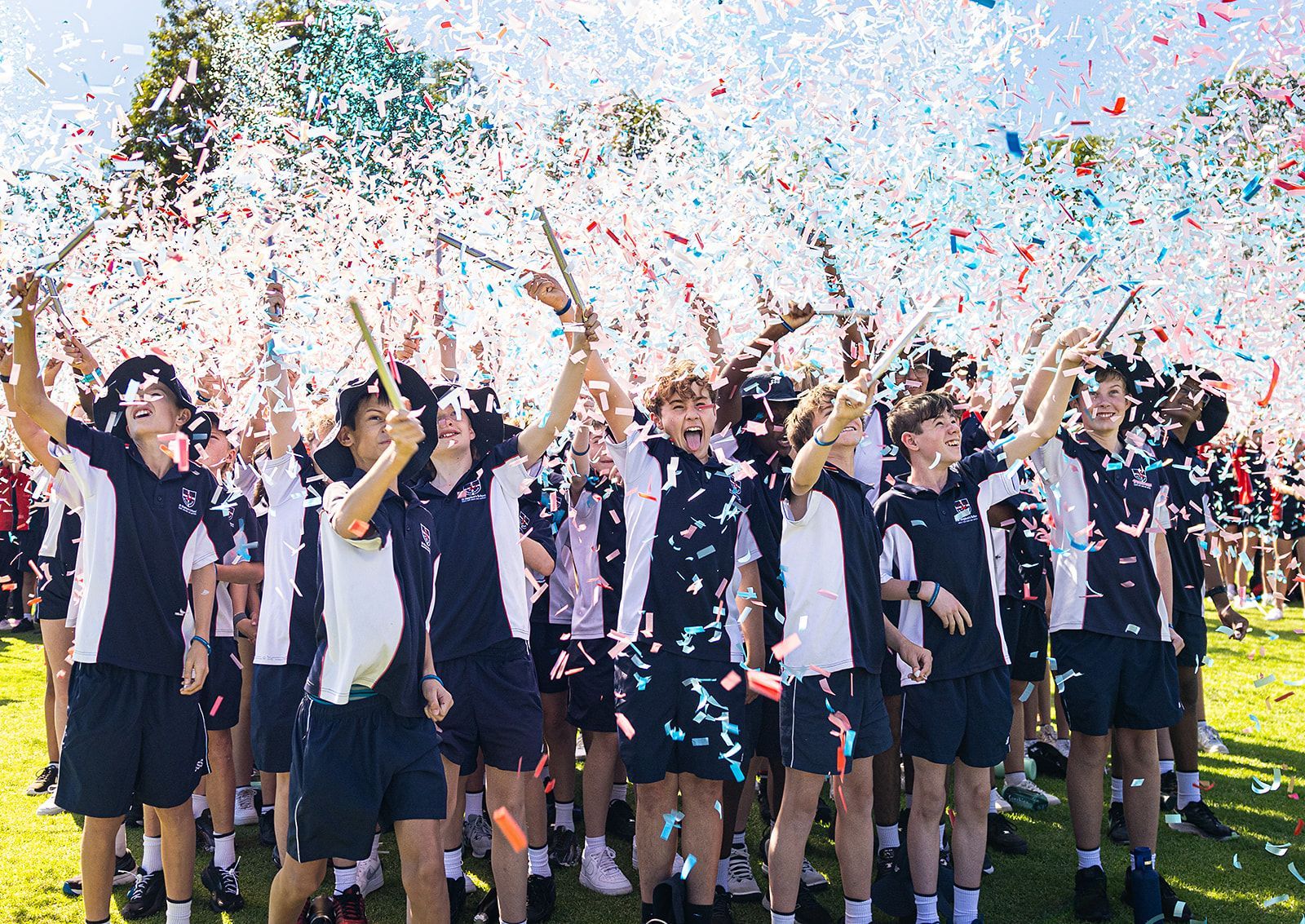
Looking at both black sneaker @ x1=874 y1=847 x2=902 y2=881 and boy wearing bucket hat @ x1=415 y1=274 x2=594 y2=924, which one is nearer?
boy wearing bucket hat @ x1=415 y1=274 x2=594 y2=924

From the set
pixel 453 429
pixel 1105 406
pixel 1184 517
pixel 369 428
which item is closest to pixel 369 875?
pixel 453 429

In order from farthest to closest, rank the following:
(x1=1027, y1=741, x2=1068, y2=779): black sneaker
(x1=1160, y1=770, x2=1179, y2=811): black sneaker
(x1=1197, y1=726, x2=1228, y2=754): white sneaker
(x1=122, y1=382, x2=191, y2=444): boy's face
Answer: (x1=1197, y1=726, x2=1228, y2=754): white sneaker
(x1=1027, y1=741, x2=1068, y2=779): black sneaker
(x1=1160, y1=770, x2=1179, y2=811): black sneaker
(x1=122, y1=382, x2=191, y2=444): boy's face

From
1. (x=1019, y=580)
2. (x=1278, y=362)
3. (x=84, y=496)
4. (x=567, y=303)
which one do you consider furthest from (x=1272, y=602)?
(x=84, y=496)

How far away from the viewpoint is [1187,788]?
21.0ft

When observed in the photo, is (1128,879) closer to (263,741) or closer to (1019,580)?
(1019,580)

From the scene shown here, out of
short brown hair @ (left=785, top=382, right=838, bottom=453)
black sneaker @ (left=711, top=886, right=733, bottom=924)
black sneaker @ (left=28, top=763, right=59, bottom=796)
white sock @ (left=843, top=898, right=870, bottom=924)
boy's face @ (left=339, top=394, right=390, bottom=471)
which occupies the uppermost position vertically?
short brown hair @ (left=785, top=382, right=838, bottom=453)

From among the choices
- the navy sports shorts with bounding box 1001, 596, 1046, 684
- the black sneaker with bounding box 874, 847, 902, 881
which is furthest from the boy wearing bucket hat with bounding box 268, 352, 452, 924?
the navy sports shorts with bounding box 1001, 596, 1046, 684

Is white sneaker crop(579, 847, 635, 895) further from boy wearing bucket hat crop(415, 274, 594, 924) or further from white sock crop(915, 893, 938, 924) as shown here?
white sock crop(915, 893, 938, 924)

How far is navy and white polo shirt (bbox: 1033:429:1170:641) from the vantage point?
5.23 m

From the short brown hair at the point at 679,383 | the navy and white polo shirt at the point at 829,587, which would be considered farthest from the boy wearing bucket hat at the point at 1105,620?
the short brown hair at the point at 679,383

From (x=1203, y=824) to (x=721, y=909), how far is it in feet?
9.93

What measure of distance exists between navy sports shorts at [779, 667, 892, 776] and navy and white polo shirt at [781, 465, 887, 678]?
0.06 meters

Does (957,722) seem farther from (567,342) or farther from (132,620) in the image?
(132,620)

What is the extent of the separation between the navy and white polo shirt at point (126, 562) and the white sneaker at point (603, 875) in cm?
218
